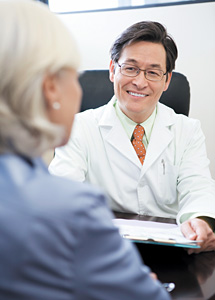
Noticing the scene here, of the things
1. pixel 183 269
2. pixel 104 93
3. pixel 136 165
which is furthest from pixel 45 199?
pixel 104 93

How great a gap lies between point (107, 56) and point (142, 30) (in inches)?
38.1

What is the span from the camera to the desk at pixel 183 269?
34.9 inches

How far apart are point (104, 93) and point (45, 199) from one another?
1537mm

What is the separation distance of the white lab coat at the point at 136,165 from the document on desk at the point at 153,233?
1.27 ft

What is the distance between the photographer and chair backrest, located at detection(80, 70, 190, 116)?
6.56ft

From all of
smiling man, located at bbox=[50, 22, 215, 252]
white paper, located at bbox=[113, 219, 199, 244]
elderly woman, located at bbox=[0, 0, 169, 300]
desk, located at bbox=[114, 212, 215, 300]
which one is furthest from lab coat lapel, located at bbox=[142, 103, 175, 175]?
elderly woman, located at bbox=[0, 0, 169, 300]

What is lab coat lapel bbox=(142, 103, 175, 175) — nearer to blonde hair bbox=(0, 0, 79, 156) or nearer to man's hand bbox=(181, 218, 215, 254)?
man's hand bbox=(181, 218, 215, 254)

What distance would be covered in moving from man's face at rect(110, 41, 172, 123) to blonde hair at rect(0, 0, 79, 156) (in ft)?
3.69

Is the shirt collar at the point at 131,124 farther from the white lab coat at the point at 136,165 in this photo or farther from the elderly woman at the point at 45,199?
the elderly woman at the point at 45,199

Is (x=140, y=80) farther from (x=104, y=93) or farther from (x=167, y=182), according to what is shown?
(x=167, y=182)

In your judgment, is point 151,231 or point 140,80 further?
point 140,80

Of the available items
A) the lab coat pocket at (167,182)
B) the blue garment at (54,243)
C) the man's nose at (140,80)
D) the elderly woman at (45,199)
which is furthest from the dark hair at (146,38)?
the blue garment at (54,243)

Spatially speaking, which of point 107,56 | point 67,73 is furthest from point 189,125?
point 67,73

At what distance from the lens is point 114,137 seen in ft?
5.85
